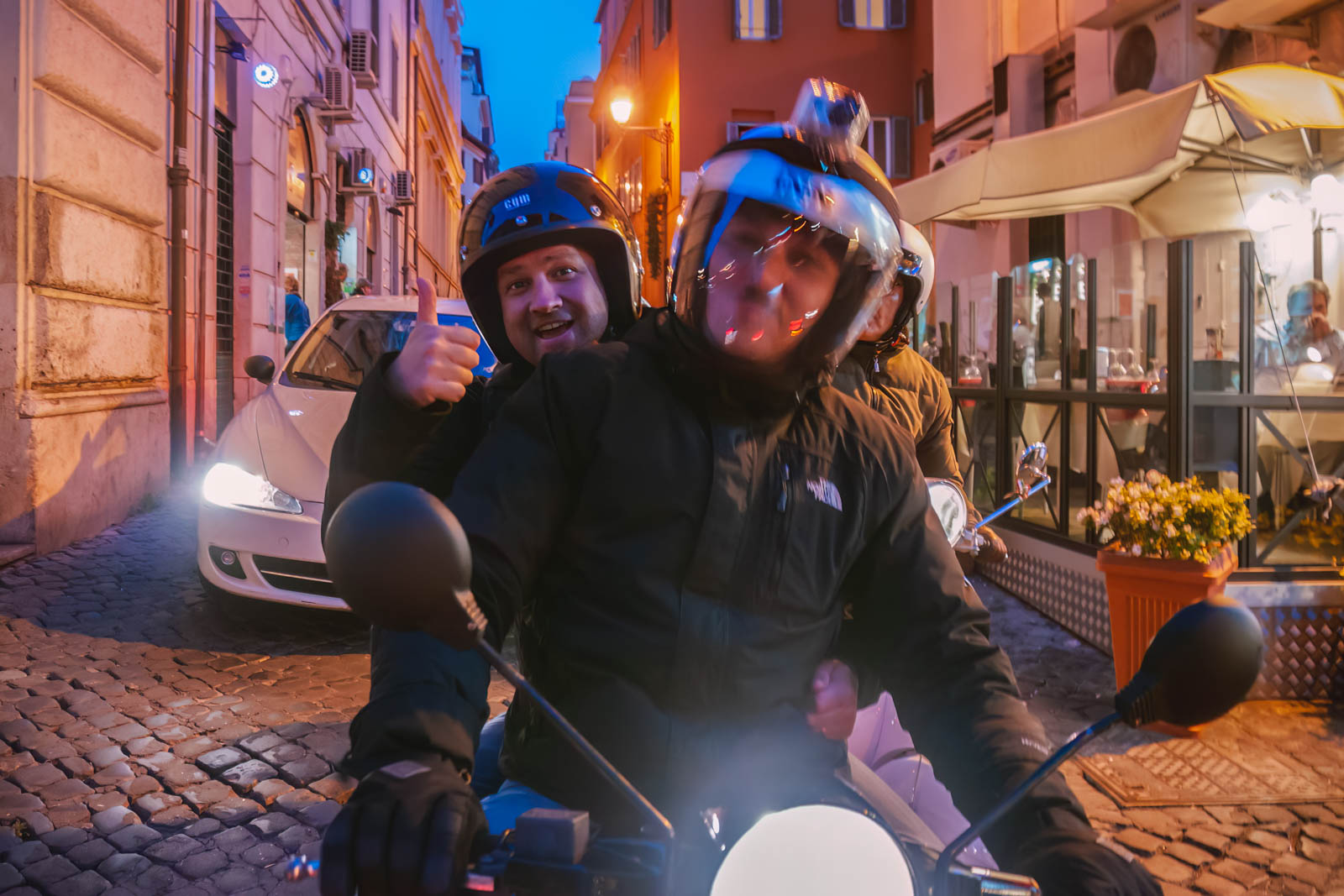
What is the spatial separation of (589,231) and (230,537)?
12.7 ft

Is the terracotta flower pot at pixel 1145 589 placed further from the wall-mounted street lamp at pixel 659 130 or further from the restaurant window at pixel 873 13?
the restaurant window at pixel 873 13

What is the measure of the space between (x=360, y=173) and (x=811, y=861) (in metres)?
21.0

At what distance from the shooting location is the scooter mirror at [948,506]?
235 cm

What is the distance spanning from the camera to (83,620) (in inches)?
216

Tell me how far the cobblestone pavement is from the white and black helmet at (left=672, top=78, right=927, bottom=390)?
2.33 meters

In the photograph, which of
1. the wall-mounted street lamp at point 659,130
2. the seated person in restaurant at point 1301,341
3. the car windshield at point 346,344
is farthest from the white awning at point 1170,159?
the wall-mounted street lamp at point 659,130

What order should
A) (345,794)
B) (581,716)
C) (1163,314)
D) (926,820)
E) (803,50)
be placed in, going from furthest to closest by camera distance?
1. (803,50)
2. (1163,314)
3. (345,794)
4. (926,820)
5. (581,716)

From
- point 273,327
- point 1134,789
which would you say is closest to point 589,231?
point 1134,789

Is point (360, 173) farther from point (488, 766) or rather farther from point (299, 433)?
point (488, 766)

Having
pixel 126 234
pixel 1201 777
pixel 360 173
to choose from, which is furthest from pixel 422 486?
pixel 360 173

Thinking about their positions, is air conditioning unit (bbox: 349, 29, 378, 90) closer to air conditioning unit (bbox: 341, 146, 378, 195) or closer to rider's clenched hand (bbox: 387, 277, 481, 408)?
air conditioning unit (bbox: 341, 146, 378, 195)

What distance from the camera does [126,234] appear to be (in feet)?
27.1

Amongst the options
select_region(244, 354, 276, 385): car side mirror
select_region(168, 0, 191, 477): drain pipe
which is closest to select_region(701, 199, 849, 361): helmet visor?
select_region(244, 354, 276, 385): car side mirror

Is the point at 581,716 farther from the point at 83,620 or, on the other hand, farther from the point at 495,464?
the point at 83,620
